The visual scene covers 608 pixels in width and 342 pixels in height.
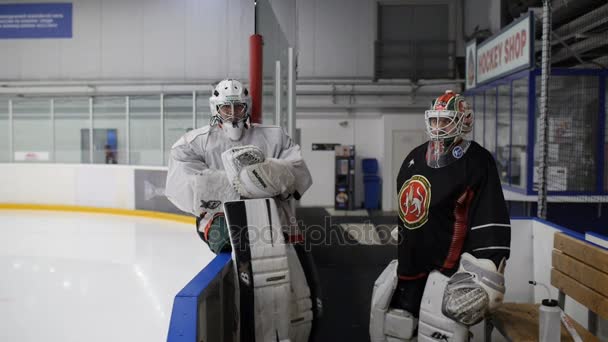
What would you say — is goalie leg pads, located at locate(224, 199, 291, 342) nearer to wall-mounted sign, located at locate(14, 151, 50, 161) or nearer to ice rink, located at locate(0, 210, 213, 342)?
ice rink, located at locate(0, 210, 213, 342)

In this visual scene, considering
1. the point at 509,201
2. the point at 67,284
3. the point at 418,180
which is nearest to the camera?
the point at 418,180

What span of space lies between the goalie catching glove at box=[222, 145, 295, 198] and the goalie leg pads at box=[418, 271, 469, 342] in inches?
25.4

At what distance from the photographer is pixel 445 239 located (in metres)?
1.86

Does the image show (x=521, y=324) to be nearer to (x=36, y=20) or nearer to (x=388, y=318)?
(x=388, y=318)

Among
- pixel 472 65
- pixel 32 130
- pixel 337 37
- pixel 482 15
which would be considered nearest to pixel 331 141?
pixel 337 37

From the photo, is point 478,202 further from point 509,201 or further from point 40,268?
point 509,201

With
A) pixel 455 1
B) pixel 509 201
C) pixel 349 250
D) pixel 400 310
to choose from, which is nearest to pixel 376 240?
pixel 349 250

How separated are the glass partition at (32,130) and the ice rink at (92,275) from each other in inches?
103

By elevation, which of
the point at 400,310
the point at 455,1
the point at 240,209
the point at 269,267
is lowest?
the point at 400,310

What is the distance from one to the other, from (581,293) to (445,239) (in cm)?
66

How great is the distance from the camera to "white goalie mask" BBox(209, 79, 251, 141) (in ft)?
6.86

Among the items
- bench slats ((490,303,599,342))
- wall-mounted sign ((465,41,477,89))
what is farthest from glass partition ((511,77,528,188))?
bench slats ((490,303,599,342))

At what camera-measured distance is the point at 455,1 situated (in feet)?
35.1

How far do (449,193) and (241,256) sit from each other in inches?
29.2
